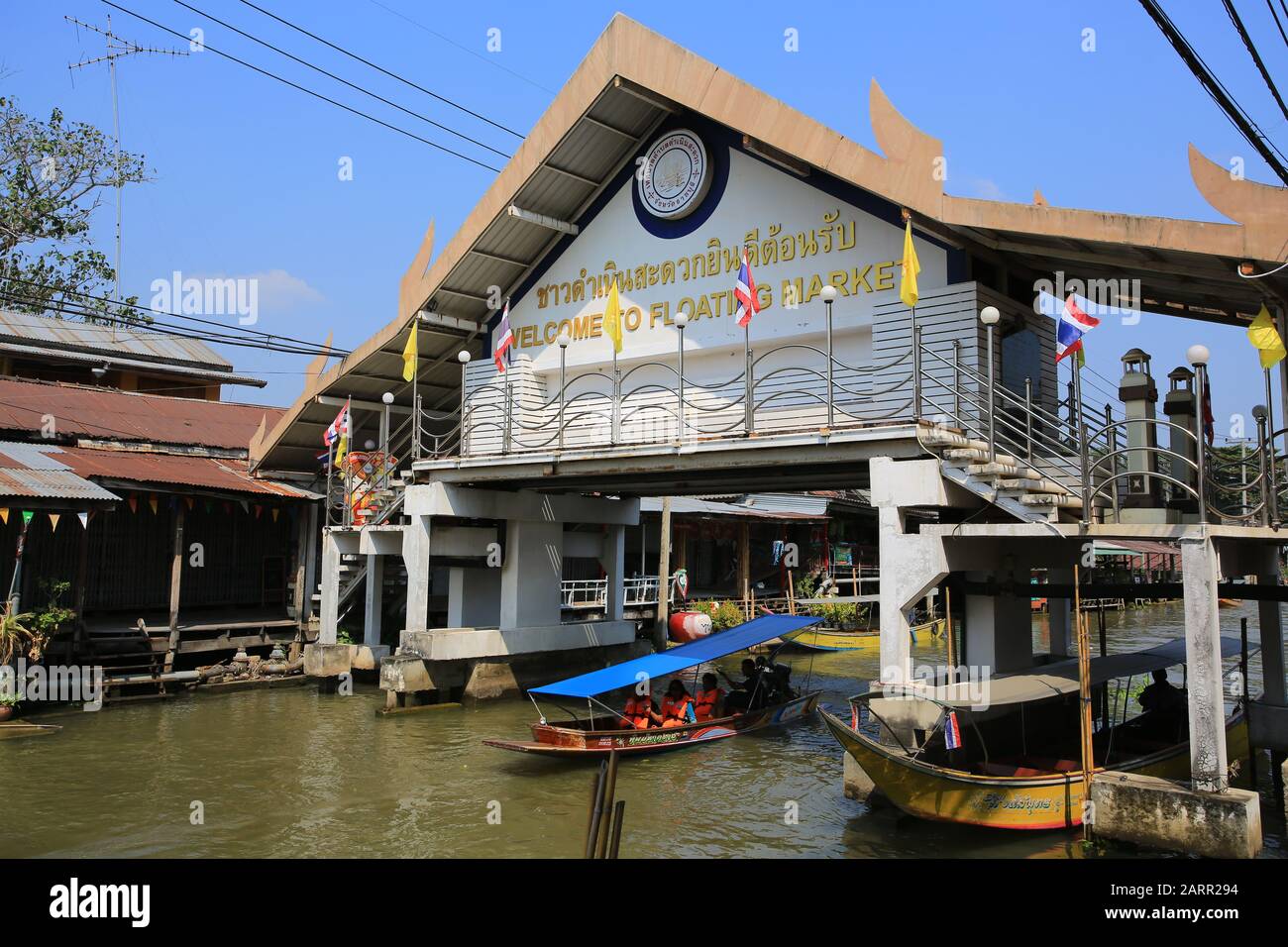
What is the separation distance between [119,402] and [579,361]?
42.3 feet

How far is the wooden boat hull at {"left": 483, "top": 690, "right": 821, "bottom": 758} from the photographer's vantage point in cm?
1384

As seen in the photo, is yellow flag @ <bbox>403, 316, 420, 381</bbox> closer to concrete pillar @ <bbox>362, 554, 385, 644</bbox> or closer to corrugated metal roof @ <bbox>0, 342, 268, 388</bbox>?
concrete pillar @ <bbox>362, 554, 385, 644</bbox>

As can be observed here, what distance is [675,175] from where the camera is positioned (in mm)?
18438

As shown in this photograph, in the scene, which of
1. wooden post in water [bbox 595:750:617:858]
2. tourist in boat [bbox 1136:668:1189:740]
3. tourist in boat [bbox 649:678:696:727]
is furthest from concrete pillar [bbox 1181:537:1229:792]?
tourist in boat [bbox 649:678:696:727]

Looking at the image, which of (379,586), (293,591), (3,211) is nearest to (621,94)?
(379,586)

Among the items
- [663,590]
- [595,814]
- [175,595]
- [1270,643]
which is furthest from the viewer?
[663,590]

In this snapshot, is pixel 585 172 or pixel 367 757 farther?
pixel 585 172

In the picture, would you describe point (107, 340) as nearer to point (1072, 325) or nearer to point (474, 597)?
point (474, 597)

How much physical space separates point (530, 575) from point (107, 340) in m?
16.1

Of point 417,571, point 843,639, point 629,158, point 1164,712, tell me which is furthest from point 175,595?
point 1164,712

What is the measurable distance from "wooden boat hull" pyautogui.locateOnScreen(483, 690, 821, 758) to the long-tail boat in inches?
142

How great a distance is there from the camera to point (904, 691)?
10.9 m

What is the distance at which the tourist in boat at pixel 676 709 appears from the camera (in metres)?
15.2
